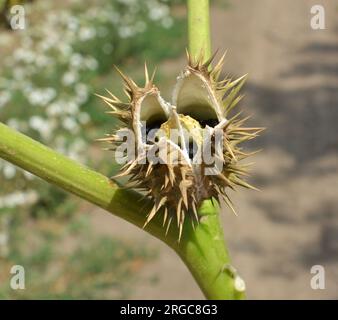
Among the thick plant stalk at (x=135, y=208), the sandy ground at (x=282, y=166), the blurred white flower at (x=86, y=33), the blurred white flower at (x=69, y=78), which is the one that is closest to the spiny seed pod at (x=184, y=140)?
the thick plant stalk at (x=135, y=208)

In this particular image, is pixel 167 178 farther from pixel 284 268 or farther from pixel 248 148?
pixel 248 148

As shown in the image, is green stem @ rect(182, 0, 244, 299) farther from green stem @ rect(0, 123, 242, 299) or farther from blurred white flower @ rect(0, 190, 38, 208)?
blurred white flower @ rect(0, 190, 38, 208)

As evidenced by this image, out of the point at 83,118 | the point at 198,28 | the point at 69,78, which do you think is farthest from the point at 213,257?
the point at 69,78

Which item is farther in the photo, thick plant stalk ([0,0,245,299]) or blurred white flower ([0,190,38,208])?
blurred white flower ([0,190,38,208])

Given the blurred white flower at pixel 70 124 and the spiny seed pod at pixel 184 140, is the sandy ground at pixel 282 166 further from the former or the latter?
the spiny seed pod at pixel 184 140

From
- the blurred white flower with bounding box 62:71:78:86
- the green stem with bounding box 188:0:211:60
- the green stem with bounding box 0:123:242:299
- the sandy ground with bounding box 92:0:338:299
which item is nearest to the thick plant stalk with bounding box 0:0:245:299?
the green stem with bounding box 0:123:242:299

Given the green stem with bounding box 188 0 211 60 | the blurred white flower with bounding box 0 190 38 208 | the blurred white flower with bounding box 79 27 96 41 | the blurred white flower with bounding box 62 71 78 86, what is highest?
the blurred white flower with bounding box 79 27 96 41
